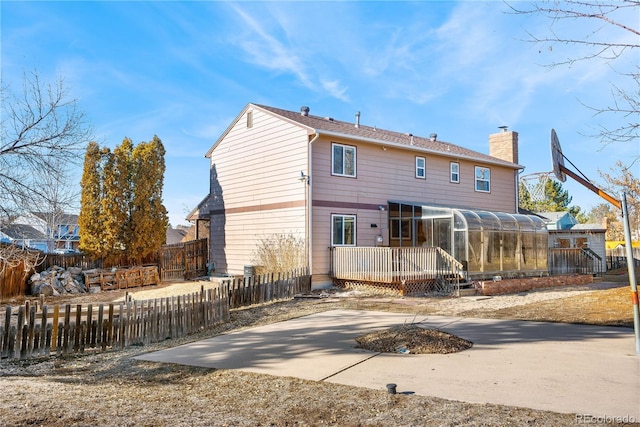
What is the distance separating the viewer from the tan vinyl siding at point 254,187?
17984 mm

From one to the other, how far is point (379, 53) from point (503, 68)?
6371 millimetres

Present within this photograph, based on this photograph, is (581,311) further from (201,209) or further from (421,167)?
(201,209)

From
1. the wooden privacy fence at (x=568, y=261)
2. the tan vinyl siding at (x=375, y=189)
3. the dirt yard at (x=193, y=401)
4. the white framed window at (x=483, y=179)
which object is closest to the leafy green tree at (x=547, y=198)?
the wooden privacy fence at (x=568, y=261)

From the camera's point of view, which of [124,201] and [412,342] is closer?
[412,342]

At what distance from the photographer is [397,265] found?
15688 mm

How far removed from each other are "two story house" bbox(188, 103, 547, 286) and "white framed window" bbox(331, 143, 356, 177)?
4 centimetres

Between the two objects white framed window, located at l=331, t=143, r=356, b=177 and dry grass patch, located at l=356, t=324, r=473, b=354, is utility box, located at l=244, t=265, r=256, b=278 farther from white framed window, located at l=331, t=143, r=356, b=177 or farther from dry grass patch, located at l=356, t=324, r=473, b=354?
dry grass patch, located at l=356, t=324, r=473, b=354

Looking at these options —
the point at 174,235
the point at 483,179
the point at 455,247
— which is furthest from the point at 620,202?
the point at 174,235

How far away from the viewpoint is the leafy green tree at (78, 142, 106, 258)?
20.6 meters

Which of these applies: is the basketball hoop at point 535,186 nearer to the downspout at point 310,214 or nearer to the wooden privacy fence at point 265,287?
the downspout at point 310,214

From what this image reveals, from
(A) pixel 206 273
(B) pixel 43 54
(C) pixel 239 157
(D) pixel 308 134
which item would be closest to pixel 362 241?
(D) pixel 308 134

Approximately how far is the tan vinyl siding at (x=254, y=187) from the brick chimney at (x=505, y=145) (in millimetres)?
15131

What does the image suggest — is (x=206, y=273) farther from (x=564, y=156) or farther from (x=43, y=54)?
(x=564, y=156)

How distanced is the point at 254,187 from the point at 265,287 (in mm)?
7526
